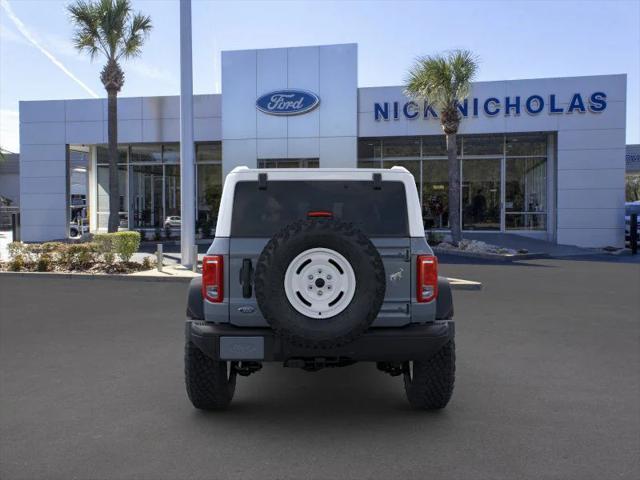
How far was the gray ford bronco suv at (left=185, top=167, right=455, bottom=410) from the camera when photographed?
4008 mm

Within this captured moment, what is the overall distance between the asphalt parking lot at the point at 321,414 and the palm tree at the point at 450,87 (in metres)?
14.1

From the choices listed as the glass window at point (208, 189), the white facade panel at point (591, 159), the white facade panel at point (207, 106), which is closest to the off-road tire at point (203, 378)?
the white facade panel at point (591, 159)

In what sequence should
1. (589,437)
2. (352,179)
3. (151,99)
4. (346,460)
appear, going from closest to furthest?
(346,460) < (589,437) < (352,179) < (151,99)

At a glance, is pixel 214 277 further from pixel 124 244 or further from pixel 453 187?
pixel 453 187

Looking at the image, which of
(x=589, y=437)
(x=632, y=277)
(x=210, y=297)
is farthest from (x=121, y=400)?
(x=632, y=277)

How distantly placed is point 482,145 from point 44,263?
1898cm

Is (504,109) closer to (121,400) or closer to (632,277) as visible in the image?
(632,277)

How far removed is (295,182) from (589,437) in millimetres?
2765

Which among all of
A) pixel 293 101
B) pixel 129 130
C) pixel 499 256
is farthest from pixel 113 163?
pixel 499 256

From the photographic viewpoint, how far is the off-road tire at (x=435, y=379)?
4.57 m

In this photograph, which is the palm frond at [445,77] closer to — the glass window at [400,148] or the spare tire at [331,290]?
the glass window at [400,148]

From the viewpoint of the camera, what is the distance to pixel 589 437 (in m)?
4.22

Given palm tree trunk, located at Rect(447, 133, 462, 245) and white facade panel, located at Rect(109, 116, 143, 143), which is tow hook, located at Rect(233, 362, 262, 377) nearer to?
palm tree trunk, located at Rect(447, 133, 462, 245)

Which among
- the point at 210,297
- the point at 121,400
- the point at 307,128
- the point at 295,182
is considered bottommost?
the point at 121,400
